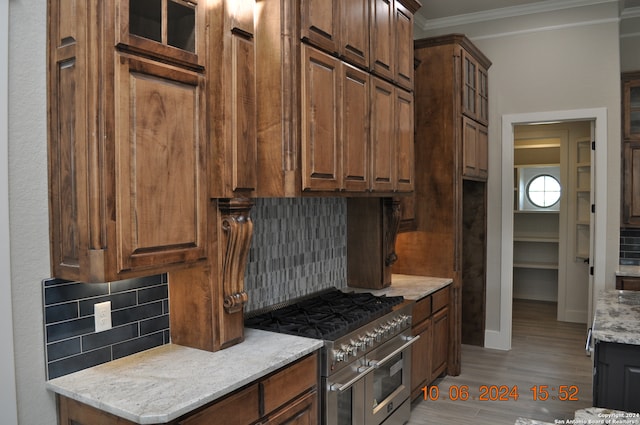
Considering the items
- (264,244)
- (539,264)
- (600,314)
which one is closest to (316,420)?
(264,244)

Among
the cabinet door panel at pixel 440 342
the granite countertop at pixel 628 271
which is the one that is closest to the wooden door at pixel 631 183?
Answer: the granite countertop at pixel 628 271

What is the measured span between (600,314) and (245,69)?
2.16m

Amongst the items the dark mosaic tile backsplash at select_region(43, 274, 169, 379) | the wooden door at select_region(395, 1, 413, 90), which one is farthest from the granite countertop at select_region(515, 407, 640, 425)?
the wooden door at select_region(395, 1, 413, 90)

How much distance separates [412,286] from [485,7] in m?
2.79

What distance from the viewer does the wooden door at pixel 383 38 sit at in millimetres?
3012

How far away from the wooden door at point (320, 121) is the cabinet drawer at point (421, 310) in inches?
51.4

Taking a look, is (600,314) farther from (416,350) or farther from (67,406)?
(67,406)

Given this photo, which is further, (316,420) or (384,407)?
(384,407)

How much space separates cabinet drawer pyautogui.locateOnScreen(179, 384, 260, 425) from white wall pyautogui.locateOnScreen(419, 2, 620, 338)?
3723 mm

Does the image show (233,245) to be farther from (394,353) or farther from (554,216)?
(554,216)

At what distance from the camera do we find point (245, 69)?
2236mm

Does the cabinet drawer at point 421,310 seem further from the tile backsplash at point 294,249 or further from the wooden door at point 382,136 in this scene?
the wooden door at point 382,136

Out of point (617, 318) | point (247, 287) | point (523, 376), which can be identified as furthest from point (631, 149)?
point (247, 287)

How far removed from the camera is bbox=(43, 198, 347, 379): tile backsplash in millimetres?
1877
